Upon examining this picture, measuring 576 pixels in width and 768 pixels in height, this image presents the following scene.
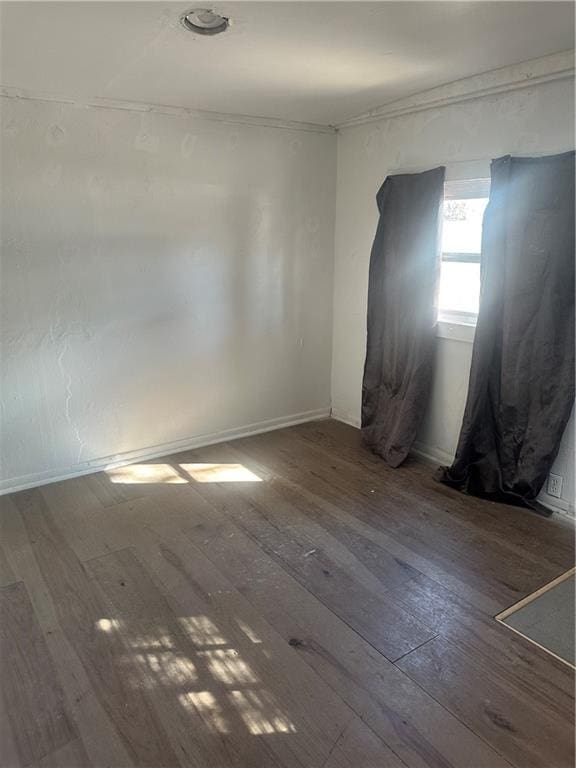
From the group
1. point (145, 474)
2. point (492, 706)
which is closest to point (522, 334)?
point (492, 706)

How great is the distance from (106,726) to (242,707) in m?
0.43

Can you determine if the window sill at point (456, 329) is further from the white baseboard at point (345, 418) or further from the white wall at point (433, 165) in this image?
the white baseboard at point (345, 418)

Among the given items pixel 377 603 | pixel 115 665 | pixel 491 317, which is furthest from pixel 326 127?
pixel 115 665

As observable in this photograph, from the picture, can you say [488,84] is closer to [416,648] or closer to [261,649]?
[416,648]

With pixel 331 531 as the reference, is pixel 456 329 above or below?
above

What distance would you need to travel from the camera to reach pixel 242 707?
174 centimetres

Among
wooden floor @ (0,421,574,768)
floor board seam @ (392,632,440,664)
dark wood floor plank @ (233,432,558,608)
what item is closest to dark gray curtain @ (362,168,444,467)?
dark wood floor plank @ (233,432,558,608)

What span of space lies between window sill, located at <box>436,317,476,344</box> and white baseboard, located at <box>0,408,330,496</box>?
1.41m

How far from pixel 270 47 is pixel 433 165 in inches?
55.6

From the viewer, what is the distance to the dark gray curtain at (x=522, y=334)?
2.61 m

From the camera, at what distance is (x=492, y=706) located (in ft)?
5.73

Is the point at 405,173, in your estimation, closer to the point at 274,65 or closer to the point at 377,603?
the point at 274,65

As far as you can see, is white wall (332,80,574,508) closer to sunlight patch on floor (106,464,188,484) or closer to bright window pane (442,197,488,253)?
bright window pane (442,197,488,253)

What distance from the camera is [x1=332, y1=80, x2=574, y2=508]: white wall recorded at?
2674 mm
